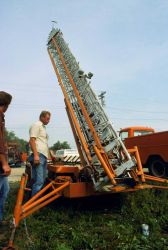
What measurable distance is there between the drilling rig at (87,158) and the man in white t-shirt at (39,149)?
0.25 meters

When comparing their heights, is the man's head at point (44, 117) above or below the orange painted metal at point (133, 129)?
below

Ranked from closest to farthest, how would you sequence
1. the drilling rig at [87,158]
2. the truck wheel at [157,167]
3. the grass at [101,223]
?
the grass at [101,223] → the drilling rig at [87,158] → the truck wheel at [157,167]

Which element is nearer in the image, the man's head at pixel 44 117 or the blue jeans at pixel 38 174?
the blue jeans at pixel 38 174

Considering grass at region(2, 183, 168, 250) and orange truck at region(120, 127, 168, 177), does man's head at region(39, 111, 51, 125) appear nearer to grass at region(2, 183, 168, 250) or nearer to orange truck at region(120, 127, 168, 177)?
grass at region(2, 183, 168, 250)

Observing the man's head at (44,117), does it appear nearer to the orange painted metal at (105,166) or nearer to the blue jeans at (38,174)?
Answer: the blue jeans at (38,174)

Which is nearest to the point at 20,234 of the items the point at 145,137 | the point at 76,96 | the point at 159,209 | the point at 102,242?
the point at 102,242

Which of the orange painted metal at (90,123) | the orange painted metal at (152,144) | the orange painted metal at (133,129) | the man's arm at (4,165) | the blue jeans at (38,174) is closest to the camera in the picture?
the man's arm at (4,165)

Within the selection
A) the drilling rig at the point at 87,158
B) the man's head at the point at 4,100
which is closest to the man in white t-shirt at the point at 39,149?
the drilling rig at the point at 87,158

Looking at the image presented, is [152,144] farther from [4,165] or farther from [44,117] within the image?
[4,165]

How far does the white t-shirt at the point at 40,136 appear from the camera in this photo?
5.68m

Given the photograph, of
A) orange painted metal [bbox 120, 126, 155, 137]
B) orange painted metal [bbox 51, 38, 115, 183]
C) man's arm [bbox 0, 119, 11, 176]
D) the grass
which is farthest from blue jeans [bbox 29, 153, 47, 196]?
orange painted metal [bbox 120, 126, 155, 137]

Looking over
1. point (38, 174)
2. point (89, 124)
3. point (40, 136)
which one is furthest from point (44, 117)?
point (38, 174)

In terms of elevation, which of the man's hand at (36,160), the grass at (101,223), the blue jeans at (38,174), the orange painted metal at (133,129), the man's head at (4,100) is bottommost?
the grass at (101,223)

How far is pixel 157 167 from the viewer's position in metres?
11.0
